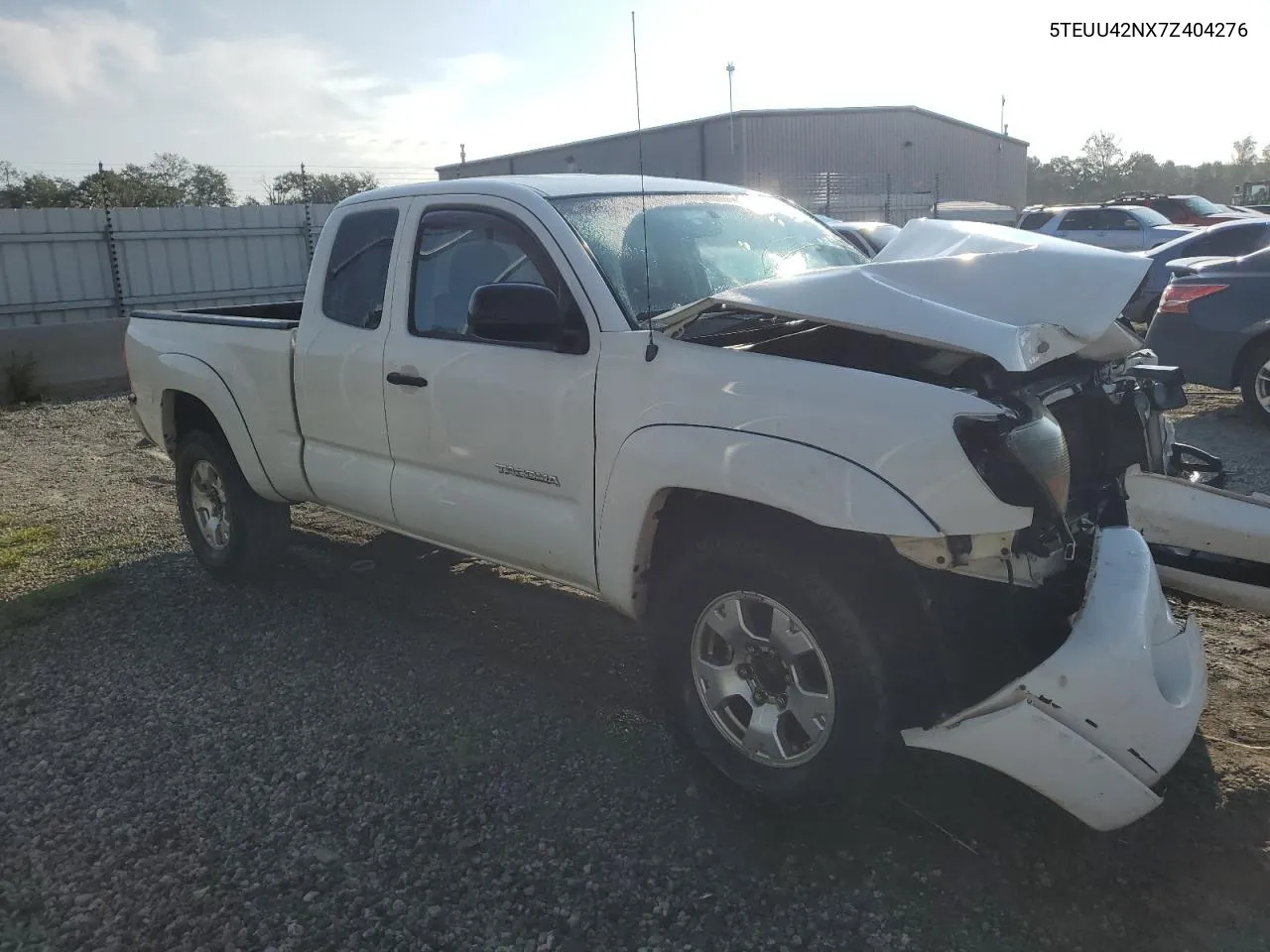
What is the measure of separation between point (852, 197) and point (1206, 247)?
1601 cm

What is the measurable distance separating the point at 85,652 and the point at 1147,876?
14.9 feet

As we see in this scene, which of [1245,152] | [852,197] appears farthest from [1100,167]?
[852,197]

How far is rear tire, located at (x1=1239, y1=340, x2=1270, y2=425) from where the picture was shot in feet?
25.7

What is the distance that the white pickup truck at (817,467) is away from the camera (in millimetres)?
2713

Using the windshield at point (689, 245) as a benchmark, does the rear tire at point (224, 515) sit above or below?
below

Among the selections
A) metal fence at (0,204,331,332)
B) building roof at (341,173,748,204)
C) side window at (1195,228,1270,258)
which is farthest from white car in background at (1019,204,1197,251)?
building roof at (341,173,748,204)

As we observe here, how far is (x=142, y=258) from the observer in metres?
16.0

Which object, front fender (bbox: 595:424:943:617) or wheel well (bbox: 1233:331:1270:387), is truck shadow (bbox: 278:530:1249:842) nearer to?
front fender (bbox: 595:424:943:617)

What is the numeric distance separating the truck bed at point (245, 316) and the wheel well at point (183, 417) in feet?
1.43

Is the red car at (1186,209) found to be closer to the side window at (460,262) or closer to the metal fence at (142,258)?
the metal fence at (142,258)

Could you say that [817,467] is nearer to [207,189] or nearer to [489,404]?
[489,404]

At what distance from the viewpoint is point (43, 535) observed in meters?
6.82

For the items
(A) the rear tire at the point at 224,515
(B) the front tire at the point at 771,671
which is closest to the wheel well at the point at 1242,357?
(B) the front tire at the point at 771,671

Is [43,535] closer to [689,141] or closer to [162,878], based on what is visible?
[162,878]
